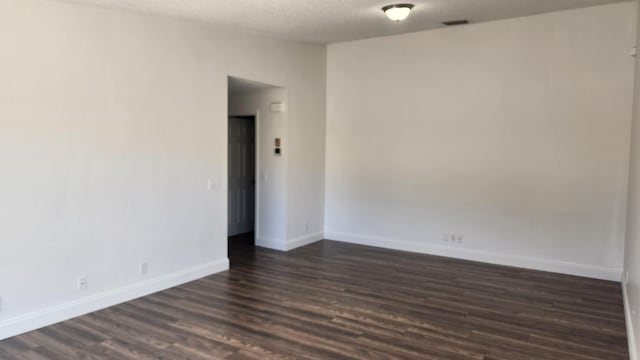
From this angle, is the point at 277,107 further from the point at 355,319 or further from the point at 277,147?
the point at 355,319

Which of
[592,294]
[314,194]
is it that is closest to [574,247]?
[592,294]

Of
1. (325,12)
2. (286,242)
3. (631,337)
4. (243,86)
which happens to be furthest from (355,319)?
(243,86)

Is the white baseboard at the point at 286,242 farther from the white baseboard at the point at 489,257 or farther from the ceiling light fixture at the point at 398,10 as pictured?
the ceiling light fixture at the point at 398,10

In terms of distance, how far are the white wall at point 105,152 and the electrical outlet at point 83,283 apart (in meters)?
0.04

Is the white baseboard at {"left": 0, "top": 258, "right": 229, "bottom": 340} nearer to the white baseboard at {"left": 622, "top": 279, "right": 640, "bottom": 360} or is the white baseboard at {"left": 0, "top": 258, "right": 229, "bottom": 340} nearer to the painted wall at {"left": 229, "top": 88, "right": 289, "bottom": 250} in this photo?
the painted wall at {"left": 229, "top": 88, "right": 289, "bottom": 250}

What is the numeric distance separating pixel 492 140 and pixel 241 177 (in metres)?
4.07

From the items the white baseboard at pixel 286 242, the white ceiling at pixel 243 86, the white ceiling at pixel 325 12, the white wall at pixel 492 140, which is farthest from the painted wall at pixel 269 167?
the white ceiling at pixel 325 12

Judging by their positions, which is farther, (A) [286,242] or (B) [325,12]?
(A) [286,242]

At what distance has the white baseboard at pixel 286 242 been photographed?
22.0 ft

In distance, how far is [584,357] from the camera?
3396 mm

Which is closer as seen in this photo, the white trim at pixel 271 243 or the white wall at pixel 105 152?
the white wall at pixel 105 152

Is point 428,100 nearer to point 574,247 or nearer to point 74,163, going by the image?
point 574,247

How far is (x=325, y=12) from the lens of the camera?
4.89 metres

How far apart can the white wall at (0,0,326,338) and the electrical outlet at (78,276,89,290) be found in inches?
1.7
